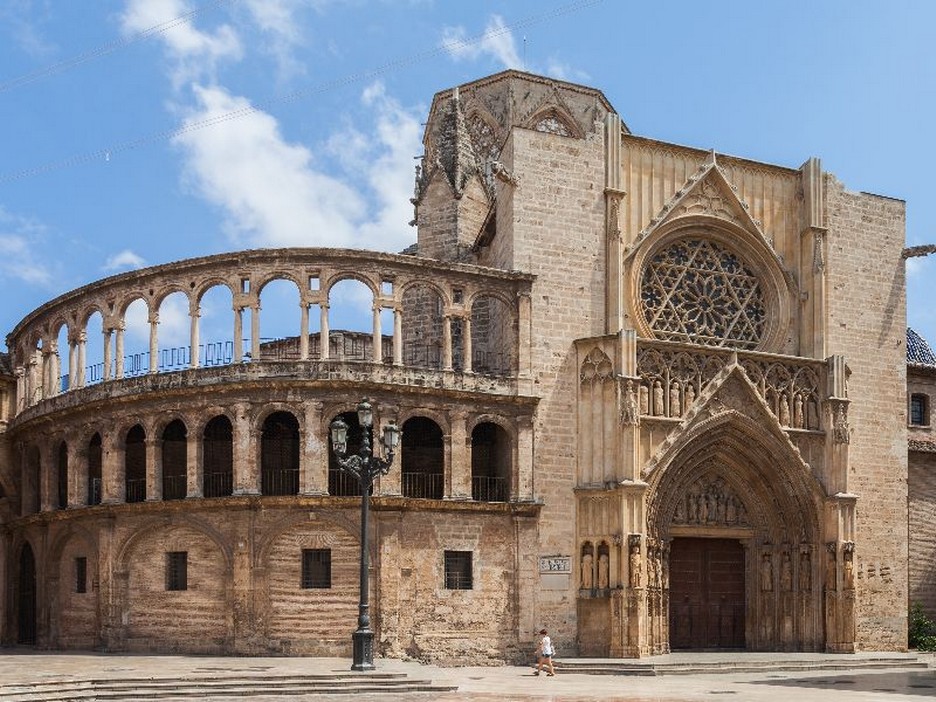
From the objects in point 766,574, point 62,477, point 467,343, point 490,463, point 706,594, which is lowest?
point 706,594

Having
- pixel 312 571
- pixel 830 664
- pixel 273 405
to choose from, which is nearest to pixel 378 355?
pixel 273 405

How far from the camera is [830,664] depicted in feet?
96.2

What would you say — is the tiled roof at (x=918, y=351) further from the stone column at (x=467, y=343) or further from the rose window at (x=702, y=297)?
the stone column at (x=467, y=343)

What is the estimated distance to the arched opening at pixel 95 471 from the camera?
1291 inches

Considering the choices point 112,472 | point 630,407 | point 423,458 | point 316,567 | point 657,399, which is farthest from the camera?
point 423,458

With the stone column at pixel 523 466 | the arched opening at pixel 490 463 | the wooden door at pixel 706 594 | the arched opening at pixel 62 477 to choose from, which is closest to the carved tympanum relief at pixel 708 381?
the stone column at pixel 523 466

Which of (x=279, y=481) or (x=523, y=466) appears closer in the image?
(x=523, y=466)

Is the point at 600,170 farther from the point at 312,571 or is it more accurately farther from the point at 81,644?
the point at 81,644

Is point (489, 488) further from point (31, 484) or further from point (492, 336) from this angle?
point (31, 484)

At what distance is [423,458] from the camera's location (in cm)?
3111

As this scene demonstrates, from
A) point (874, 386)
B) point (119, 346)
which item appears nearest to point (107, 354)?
point (119, 346)

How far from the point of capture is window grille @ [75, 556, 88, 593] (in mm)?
31406

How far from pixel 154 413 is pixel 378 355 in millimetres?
5588

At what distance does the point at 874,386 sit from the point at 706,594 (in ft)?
25.0
